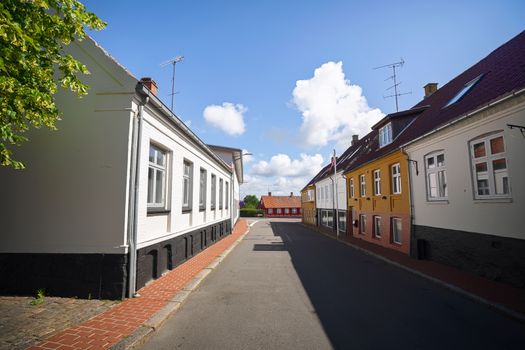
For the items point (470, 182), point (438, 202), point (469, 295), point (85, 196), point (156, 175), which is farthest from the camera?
point (438, 202)

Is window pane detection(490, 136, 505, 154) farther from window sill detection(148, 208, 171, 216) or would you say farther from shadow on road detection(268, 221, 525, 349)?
window sill detection(148, 208, 171, 216)

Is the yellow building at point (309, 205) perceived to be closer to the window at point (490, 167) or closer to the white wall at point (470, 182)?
the white wall at point (470, 182)

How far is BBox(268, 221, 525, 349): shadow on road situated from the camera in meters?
4.41

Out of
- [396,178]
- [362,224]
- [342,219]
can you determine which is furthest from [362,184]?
[342,219]

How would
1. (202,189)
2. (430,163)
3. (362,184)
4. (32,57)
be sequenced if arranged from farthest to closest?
(362,184)
(202,189)
(430,163)
(32,57)

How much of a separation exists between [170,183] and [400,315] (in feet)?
21.5

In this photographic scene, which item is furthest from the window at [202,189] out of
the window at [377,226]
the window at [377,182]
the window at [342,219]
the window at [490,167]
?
the window at [342,219]

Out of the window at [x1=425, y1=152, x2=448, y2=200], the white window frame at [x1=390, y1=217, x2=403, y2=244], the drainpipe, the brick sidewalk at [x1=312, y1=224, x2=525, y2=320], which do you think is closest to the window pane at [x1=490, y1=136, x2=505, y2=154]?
the window at [x1=425, y1=152, x2=448, y2=200]

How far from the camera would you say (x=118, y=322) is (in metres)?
4.82

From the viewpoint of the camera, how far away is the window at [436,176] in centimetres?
1016

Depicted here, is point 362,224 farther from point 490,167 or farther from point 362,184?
point 490,167

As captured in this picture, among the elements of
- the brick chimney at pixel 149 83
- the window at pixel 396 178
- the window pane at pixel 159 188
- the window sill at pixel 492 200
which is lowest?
the window sill at pixel 492 200

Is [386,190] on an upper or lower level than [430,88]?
lower

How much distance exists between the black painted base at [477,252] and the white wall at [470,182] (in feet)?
0.71
